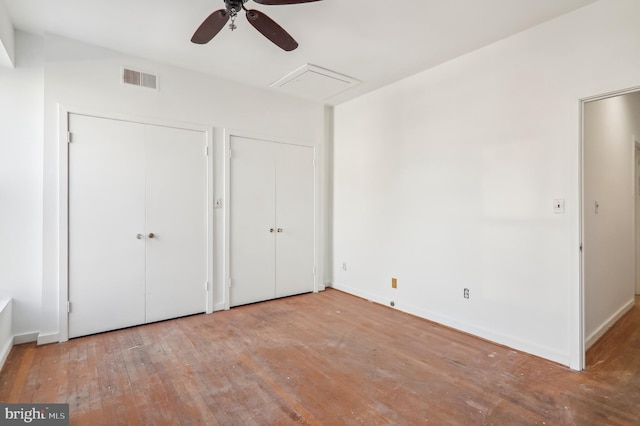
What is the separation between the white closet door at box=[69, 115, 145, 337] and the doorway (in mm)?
3869

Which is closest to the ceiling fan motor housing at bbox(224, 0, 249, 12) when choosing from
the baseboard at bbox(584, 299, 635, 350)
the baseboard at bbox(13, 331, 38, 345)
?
the baseboard at bbox(13, 331, 38, 345)

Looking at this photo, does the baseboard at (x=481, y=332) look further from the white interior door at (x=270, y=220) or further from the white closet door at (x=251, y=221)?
the white closet door at (x=251, y=221)

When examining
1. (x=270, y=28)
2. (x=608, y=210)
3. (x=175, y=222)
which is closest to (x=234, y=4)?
(x=270, y=28)

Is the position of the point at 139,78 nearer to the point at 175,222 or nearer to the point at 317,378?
the point at 175,222

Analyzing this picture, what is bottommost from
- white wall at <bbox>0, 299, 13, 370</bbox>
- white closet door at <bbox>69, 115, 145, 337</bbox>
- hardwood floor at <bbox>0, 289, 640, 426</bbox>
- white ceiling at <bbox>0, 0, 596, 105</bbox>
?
hardwood floor at <bbox>0, 289, 640, 426</bbox>

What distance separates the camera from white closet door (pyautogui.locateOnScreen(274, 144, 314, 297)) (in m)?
4.15

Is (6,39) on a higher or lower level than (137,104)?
higher

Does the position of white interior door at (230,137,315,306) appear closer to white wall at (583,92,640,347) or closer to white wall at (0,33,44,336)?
white wall at (0,33,44,336)

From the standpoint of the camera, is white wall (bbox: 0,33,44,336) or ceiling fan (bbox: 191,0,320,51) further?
white wall (bbox: 0,33,44,336)

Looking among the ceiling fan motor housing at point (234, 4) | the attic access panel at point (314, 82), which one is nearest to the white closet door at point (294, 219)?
the attic access panel at point (314, 82)

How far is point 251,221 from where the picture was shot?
3910mm

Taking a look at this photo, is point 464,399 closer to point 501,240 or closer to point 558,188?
point 501,240

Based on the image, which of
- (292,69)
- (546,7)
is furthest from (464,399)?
(292,69)

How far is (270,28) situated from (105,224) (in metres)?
2.35
